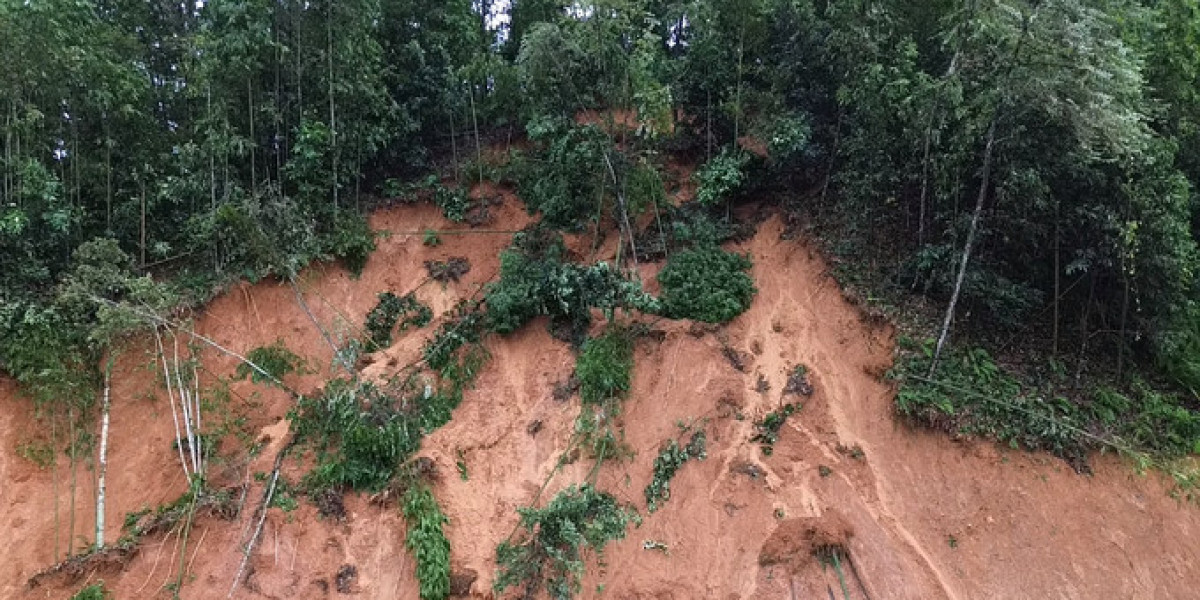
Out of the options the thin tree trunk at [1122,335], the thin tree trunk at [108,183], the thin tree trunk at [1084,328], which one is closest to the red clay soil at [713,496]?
the thin tree trunk at [1084,328]

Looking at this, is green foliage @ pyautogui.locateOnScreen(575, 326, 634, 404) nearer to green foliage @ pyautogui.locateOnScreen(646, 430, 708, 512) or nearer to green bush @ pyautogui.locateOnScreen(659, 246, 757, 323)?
green bush @ pyautogui.locateOnScreen(659, 246, 757, 323)

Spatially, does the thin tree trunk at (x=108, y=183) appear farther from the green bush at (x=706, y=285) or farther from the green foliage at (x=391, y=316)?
the green bush at (x=706, y=285)

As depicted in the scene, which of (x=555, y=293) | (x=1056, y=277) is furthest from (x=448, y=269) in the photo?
(x=1056, y=277)

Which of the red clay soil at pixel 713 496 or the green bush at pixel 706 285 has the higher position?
the green bush at pixel 706 285

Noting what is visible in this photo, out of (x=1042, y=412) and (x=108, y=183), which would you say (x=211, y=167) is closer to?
(x=108, y=183)

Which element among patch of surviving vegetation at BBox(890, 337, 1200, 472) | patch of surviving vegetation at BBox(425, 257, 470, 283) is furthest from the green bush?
patch of surviving vegetation at BBox(425, 257, 470, 283)

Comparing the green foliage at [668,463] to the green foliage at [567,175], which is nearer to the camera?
the green foliage at [668,463]

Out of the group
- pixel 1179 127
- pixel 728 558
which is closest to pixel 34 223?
pixel 728 558
